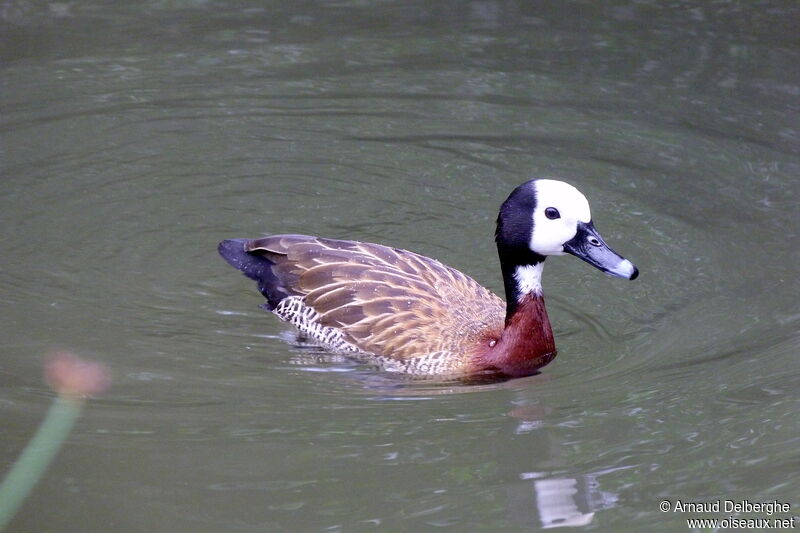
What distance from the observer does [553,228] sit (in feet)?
22.4

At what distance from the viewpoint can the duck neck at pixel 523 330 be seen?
704 centimetres

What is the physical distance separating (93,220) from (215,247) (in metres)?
1.05

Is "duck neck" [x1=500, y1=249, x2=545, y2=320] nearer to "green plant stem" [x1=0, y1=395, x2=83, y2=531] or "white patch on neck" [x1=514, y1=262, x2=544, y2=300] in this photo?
"white patch on neck" [x1=514, y1=262, x2=544, y2=300]

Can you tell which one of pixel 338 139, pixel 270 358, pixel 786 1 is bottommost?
pixel 270 358

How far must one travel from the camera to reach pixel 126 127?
1041 centimetres

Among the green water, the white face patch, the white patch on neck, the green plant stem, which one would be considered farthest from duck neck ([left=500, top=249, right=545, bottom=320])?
the green plant stem

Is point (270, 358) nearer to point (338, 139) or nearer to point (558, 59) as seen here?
point (338, 139)

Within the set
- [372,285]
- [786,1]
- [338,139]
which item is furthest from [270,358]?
[786,1]

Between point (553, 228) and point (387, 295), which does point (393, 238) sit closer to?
point (387, 295)

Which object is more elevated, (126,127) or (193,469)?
(126,127)

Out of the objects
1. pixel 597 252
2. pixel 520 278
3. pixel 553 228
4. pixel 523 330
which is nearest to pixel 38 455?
pixel 523 330

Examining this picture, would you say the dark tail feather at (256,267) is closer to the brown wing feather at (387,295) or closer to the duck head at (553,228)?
the brown wing feather at (387,295)

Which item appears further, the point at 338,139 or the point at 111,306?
the point at 338,139

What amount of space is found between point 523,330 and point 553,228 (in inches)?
26.6
